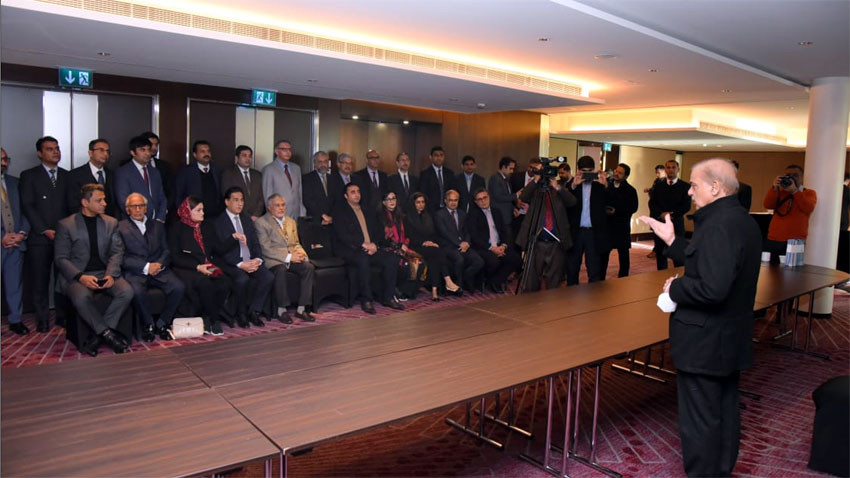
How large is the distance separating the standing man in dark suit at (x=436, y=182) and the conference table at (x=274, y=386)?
5283 mm

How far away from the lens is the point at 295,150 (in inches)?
359

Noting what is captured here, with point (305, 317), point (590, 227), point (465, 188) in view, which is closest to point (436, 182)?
point (465, 188)

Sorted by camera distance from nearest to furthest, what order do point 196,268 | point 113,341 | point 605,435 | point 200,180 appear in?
point 605,435
point 113,341
point 196,268
point 200,180

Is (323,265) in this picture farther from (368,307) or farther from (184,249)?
(184,249)

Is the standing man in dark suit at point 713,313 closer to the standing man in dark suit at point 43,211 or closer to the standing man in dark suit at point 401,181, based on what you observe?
the standing man in dark suit at point 43,211

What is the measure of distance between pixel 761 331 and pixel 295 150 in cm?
640

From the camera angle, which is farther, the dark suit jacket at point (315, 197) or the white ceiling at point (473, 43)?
the dark suit jacket at point (315, 197)

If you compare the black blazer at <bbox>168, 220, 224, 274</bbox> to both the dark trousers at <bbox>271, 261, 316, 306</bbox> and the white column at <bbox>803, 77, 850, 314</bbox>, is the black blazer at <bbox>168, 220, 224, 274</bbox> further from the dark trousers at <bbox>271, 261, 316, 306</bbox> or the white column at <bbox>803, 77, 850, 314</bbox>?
the white column at <bbox>803, 77, 850, 314</bbox>

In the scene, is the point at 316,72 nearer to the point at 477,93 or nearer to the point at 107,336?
the point at 477,93

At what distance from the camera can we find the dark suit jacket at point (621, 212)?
8289mm

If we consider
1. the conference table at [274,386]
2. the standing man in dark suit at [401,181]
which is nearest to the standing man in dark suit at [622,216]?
the standing man in dark suit at [401,181]

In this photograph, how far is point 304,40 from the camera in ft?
18.8

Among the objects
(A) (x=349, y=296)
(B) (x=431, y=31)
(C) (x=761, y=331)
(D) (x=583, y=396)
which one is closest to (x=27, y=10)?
(B) (x=431, y=31)

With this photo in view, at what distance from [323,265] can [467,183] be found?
2.86m
